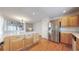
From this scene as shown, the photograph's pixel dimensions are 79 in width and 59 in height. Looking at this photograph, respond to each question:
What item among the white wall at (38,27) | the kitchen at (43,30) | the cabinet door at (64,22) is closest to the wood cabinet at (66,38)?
the kitchen at (43,30)

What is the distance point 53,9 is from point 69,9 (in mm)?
286

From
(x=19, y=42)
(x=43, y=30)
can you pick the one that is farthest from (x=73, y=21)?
(x=19, y=42)

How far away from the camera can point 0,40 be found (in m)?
1.68

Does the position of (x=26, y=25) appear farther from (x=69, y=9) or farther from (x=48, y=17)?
(x=69, y=9)

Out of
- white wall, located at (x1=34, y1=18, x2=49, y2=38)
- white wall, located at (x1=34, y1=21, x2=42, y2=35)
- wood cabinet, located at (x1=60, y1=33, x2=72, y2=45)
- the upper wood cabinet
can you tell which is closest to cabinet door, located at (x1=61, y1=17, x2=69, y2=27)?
the upper wood cabinet

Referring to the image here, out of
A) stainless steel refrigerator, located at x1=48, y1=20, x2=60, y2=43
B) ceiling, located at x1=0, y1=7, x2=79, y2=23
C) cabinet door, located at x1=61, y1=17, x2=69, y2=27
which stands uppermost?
ceiling, located at x1=0, y1=7, x2=79, y2=23

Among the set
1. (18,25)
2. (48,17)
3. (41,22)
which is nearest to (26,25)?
(18,25)

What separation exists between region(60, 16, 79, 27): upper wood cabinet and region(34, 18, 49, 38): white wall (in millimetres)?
299

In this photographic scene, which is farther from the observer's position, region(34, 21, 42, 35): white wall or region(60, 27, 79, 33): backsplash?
region(34, 21, 42, 35): white wall

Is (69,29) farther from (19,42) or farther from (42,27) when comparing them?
(19,42)

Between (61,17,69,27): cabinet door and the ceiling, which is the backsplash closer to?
(61,17,69,27): cabinet door

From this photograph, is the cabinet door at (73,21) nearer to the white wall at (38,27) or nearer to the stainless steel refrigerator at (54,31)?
the stainless steel refrigerator at (54,31)

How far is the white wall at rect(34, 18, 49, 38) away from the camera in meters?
1.83

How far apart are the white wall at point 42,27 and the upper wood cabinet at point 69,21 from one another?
299mm
